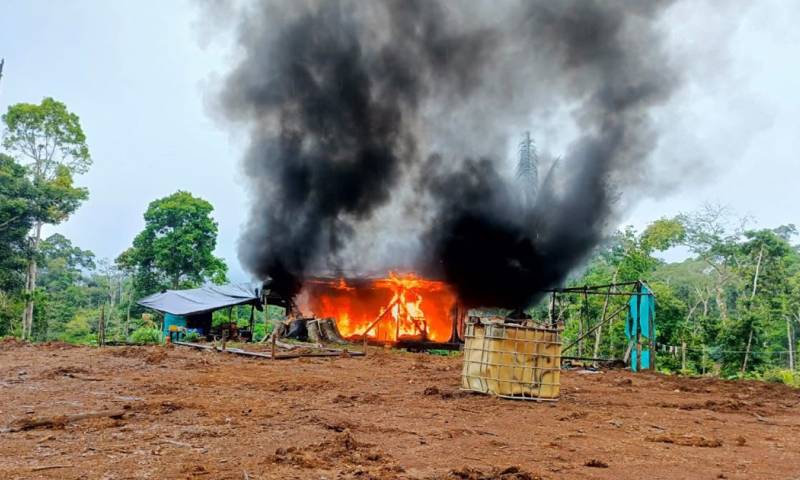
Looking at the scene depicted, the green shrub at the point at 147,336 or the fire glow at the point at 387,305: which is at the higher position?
the fire glow at the point at 387,305

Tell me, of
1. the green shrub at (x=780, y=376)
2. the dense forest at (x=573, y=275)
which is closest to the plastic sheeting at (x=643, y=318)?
the dense forest at (x=573, y=275)

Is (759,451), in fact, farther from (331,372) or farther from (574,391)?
(331,372)

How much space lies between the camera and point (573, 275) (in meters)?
27.6

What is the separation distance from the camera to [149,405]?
23.8 feet

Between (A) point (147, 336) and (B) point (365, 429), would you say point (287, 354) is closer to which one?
(B) point (365, 429)

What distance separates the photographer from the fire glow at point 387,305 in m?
24.3

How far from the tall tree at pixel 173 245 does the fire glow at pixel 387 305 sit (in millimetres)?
11656

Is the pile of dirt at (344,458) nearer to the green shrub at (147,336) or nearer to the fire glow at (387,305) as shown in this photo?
the fire glow at (387,305)

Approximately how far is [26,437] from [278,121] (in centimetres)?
2187

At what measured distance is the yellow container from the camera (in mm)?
9016

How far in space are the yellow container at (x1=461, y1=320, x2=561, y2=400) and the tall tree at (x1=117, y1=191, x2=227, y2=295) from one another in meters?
27.4

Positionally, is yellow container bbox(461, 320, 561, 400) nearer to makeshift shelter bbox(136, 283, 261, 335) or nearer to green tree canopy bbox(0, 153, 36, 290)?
makeshift shelter bbox(136, 283, 261, 335)

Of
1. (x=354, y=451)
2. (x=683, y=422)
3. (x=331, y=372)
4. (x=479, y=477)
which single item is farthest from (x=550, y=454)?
(x=331, y=372)

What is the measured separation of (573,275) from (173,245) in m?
22.8
